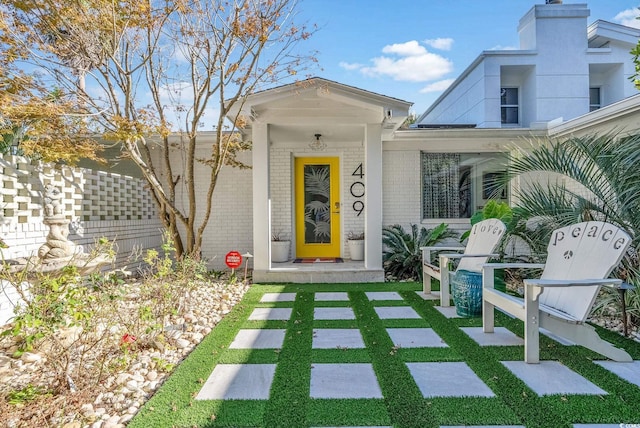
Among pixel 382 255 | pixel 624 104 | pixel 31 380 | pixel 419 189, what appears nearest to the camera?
pixel 31 380

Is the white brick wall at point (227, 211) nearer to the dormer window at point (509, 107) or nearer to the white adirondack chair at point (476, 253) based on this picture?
the white adirondack chair at point (476, 253)

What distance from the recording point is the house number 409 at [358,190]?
7312 mm

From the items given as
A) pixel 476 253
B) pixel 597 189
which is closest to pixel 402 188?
pixel 476 253

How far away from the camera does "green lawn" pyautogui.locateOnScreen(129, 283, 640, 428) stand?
1967 millimetres

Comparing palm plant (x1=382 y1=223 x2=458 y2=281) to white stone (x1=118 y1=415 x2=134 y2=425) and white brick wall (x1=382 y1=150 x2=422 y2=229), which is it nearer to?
white brick wall (x1=382 y1=150 x2=422 y2=229)

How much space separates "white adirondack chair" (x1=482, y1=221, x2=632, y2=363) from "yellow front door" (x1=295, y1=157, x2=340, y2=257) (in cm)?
445

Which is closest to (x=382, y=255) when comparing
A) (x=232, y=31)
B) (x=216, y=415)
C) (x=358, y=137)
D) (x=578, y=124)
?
(x=358, y=137)

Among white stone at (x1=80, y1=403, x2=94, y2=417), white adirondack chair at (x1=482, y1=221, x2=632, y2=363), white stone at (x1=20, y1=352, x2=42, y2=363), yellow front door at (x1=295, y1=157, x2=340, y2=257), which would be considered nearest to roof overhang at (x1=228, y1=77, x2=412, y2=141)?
yellow front door at (x1=295, y1=157, x2=340, y2=257)

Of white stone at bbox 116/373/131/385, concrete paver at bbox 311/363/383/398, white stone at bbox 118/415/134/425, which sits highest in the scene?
white stone at bbox 116/373/131/385

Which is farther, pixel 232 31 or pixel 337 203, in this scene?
pixel 337 203

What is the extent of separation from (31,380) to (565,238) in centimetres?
440

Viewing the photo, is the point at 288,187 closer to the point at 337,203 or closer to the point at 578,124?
the point at 337,203

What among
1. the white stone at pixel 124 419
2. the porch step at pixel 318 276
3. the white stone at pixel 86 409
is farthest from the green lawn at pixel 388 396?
the porch step at pixel 318 276

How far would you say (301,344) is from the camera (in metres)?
3.15
